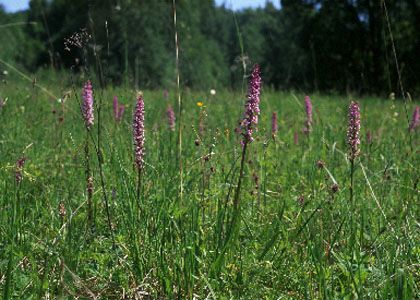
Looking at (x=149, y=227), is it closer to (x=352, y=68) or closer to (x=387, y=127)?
(x=387, y=127)

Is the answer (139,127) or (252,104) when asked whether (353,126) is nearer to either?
(252,104)

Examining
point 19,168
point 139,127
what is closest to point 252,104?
point 139,127

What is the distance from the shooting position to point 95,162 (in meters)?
3.20

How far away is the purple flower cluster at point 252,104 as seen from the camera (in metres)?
1.69

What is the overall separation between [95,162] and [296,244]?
159cm

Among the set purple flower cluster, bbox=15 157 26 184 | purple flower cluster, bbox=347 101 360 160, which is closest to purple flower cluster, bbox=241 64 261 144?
purple flower cluster, bbox=347 101 360 160

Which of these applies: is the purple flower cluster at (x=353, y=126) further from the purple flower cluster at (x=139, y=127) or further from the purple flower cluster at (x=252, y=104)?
the purple flower cluster at (x=139, y=127)

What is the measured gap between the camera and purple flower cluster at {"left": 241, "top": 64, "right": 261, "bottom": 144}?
1.69m

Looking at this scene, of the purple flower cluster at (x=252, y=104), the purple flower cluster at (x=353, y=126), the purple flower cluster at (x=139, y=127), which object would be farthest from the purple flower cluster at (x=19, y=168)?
the purple flower cluster at (x=353, y=126)

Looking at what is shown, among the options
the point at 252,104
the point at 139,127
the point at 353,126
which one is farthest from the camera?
the point at 353,126

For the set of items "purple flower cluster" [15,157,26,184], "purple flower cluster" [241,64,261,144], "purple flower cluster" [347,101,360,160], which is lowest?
"purple flower cluster" [15,157,26,184]

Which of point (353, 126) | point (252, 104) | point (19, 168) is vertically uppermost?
point (252, 104)

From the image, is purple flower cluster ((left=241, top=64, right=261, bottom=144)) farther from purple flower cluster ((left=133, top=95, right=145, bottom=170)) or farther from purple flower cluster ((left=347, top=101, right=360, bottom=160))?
purple flower cluster ((left=347, top=101, right=360, bottom=160))

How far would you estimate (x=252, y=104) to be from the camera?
1.70 meters
